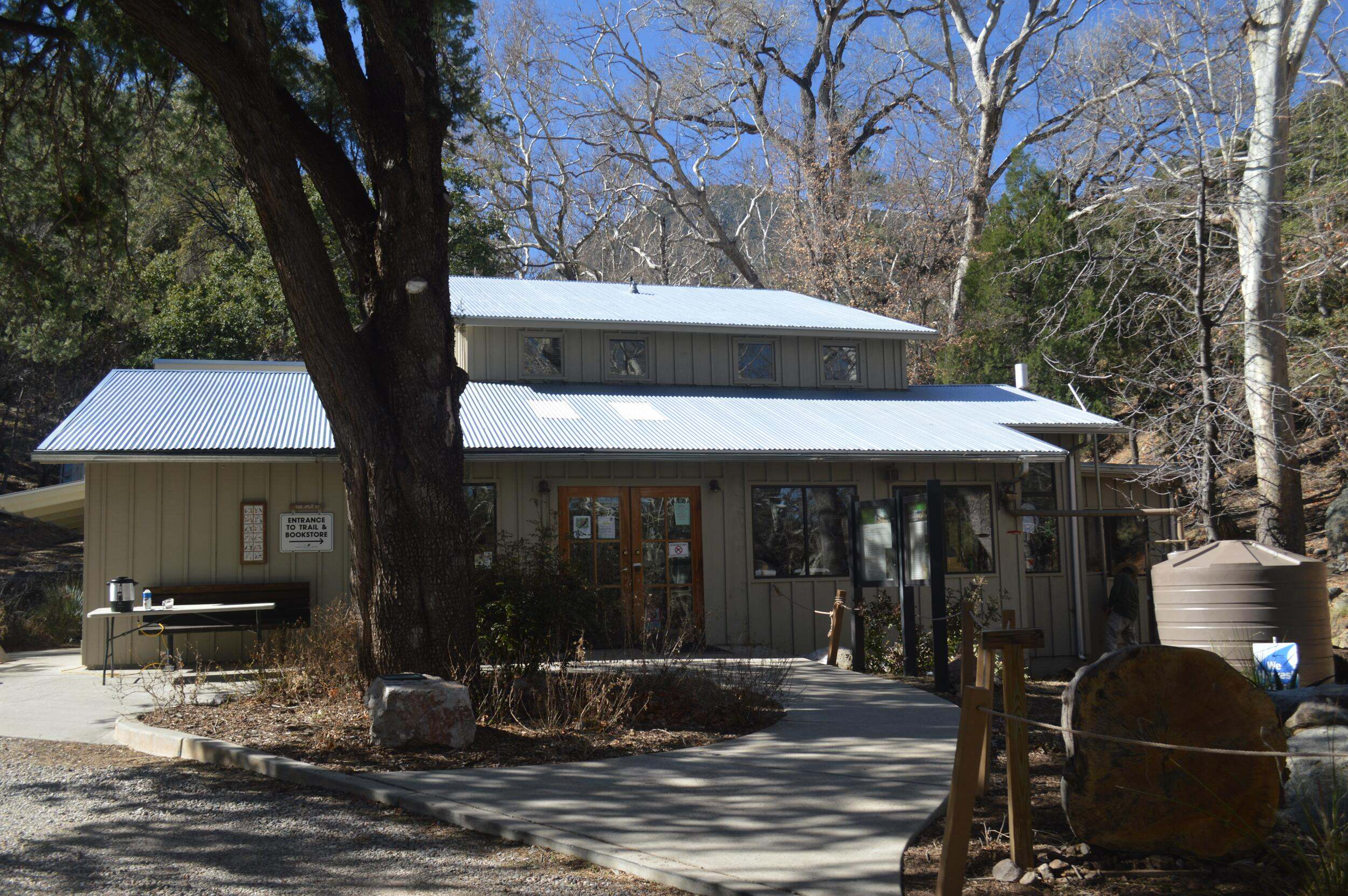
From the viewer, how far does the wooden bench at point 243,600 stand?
13.1 meters

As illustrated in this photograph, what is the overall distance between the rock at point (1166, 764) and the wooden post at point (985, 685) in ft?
1.62

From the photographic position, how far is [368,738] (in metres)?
8.01

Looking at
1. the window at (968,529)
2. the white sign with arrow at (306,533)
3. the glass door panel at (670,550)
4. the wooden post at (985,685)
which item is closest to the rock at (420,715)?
the wooden post at (985,685)

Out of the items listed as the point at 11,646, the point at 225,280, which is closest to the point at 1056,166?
the point at 225,280

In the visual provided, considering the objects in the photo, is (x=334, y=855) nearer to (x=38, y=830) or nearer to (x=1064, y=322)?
(x=38, y=830)

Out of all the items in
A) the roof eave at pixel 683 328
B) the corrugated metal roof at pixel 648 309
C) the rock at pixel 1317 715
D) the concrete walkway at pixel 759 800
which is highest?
the corrugated metal roof at pixel 648 309

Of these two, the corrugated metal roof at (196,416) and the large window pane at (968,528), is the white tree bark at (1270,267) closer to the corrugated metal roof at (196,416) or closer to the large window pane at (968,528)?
the large window pane at (968,528)

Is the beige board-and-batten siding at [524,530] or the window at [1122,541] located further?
the window at [1122,541]

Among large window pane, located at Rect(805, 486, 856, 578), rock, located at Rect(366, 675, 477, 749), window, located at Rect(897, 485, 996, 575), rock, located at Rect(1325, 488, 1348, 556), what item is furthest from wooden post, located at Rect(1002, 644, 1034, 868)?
rock, located at Rect(1325, 488, 1348, 556)

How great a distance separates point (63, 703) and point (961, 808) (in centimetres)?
928

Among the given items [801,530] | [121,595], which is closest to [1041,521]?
[801,530]

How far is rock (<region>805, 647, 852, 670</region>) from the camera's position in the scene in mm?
13344

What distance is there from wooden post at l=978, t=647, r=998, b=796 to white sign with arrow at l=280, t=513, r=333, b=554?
9765 mm

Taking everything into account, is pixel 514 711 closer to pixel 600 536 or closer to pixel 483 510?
pixel 483 510
